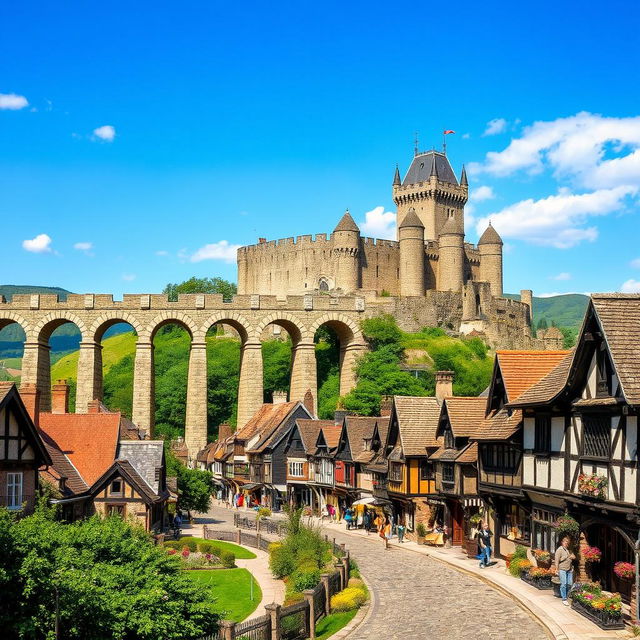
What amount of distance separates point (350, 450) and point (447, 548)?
1762cm

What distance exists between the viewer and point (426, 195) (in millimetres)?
148250

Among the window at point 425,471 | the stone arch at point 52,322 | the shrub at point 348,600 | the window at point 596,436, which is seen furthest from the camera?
the stone arch at point 52,322

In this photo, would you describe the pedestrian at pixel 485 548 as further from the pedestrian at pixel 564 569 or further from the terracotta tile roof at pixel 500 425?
the pedestrian at pixel 564 569

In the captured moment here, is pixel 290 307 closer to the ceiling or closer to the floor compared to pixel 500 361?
closer to the ceiling

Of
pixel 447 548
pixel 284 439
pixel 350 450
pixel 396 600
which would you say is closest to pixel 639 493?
pixel 396 600

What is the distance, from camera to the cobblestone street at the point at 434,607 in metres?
→ 27.2

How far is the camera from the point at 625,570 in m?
27.7

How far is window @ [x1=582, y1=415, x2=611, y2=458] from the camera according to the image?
2939 cm

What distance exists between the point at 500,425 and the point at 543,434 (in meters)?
5.66

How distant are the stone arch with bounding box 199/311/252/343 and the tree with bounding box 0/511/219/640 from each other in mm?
71574

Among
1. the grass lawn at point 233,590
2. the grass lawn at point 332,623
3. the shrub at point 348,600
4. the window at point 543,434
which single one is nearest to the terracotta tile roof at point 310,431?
the grass lawn at point 233,590

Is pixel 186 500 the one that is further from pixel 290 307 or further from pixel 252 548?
pixel 290 307

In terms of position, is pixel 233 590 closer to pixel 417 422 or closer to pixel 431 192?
pixel 417 422

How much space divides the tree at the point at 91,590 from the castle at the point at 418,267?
315ft
